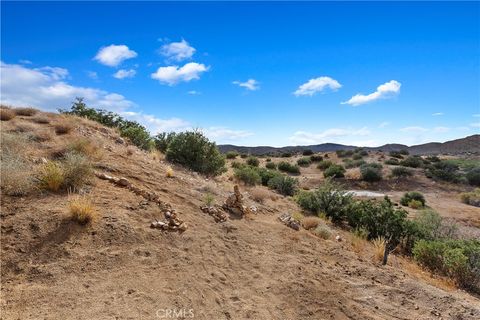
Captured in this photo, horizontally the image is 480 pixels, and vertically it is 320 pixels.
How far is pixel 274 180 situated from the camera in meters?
15.5

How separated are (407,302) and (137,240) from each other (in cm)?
440

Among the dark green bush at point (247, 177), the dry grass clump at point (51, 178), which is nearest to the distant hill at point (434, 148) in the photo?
the dark green bush at point (247, 177)

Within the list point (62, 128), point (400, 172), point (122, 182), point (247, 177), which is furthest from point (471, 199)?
point (62, 128)

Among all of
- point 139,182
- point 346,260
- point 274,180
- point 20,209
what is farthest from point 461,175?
point 20,209

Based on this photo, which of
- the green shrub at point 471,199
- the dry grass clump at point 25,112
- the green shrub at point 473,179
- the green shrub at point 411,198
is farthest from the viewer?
the green shrub at point 473,179

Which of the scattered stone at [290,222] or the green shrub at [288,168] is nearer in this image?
the scattered stone at [290,222]

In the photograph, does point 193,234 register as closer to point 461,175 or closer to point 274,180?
point 274,180

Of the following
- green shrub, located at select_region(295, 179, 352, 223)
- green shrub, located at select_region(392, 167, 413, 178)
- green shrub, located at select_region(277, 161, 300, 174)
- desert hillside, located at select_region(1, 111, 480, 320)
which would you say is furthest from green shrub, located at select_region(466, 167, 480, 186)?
desert hillside, located at select_region(1, 111, 480, 320)

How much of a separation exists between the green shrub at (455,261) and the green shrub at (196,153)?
24.7 feet

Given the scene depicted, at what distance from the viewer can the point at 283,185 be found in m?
15.1

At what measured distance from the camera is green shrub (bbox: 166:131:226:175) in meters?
13.2

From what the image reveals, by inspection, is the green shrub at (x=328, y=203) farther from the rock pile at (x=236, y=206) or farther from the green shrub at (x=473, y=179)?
the green shrub at (x=473, y=179)

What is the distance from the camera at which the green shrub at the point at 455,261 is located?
7.02 m

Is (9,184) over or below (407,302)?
over
